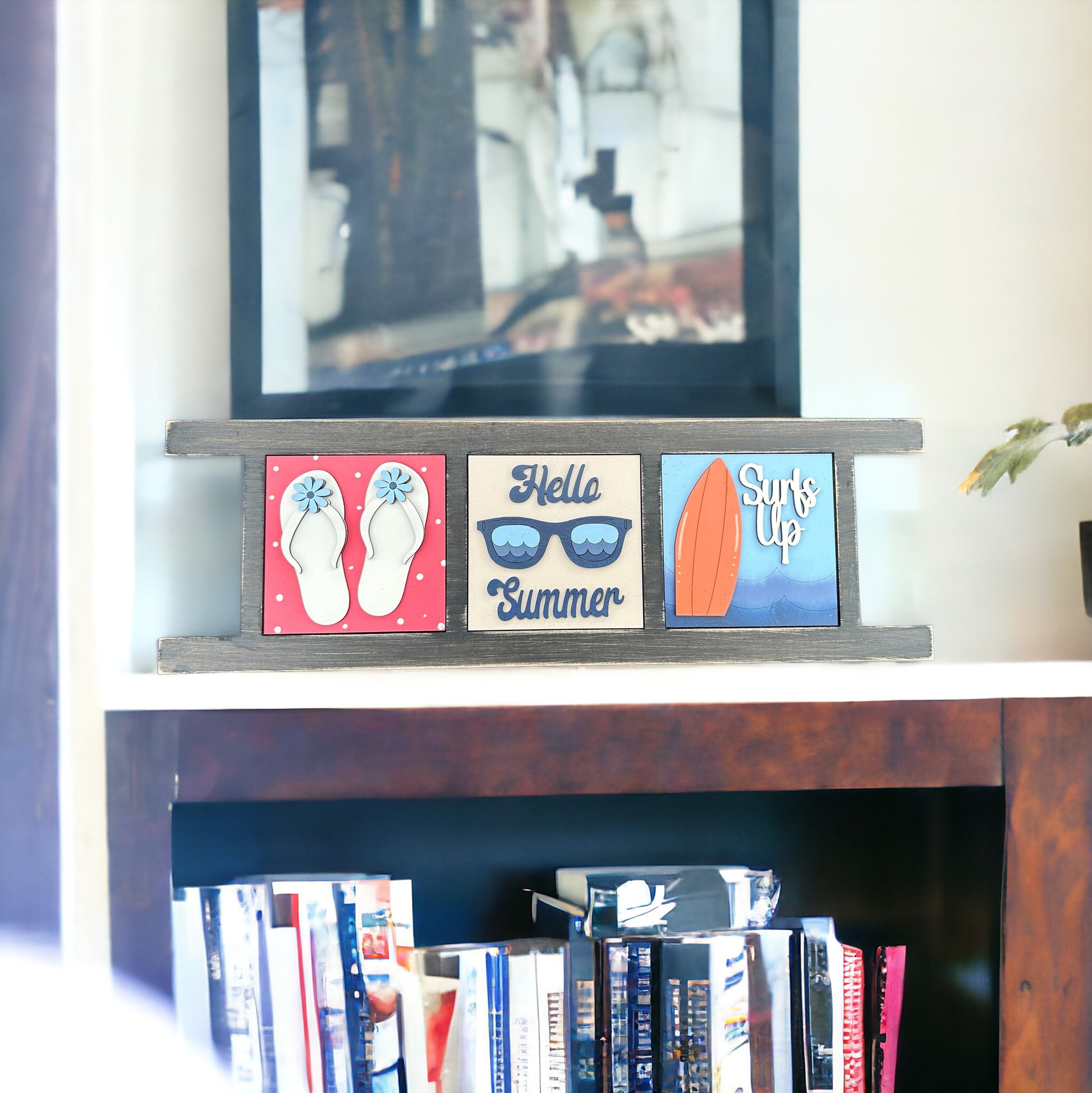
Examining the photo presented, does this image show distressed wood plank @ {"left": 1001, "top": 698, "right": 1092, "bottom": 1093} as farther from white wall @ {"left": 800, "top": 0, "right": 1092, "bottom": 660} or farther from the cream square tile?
the cream square tile

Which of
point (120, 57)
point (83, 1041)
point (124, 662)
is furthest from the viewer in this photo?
point (120, 57)

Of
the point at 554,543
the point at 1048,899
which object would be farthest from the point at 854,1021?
the point at 554,543

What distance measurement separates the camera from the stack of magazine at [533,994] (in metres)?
0.84

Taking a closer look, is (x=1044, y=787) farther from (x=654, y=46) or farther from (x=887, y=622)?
(x=654, y=46)

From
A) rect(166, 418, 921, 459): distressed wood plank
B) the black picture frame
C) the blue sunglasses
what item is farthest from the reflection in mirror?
the blue sunglasses

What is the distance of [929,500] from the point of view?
1.07 meters

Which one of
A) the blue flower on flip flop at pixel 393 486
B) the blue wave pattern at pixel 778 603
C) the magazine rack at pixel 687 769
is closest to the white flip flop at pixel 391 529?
the blue flower on flip flop at pixel 393 486

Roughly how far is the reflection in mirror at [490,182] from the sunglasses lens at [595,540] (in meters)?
0.25

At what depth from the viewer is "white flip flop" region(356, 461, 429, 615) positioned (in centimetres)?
88

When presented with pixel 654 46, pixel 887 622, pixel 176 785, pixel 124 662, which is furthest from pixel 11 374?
pixel 887 622

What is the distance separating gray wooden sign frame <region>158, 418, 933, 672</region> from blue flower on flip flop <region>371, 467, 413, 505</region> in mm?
23

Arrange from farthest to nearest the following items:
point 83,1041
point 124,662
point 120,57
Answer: point 120,57, point 124,662, point 83,1041

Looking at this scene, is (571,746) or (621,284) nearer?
(571,746)

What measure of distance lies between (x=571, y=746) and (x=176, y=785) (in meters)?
0.35
